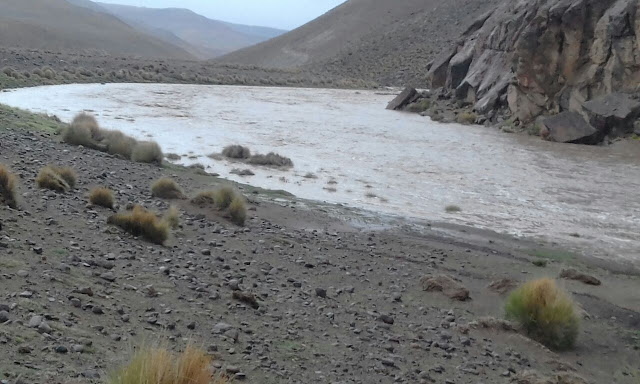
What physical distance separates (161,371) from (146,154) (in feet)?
50.3

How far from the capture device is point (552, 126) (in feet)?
111

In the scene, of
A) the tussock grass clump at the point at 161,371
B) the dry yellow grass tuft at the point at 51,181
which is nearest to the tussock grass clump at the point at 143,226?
the dry yellow grass tuft at the point at 51,181

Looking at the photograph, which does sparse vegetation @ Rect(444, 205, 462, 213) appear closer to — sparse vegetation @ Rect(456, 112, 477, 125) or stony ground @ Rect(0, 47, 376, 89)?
sparse vegetation @ Rect(456, 112, 477, 125)

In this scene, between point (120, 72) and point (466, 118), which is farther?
point (120, 72)

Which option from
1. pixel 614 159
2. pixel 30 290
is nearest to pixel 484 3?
pixel 614 159

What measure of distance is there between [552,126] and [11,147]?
25.4 meters

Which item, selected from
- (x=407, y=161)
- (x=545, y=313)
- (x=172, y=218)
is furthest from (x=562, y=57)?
(x=545, y=313)

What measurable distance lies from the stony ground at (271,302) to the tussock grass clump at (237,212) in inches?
6.7

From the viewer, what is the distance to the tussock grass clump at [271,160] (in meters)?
23.4

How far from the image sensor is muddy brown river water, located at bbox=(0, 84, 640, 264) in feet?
57.9

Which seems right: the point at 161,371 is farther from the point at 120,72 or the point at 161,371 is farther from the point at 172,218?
the point at 120,72

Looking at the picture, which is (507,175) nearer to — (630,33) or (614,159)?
(614,159)

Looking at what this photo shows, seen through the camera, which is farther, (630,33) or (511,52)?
(511,52)

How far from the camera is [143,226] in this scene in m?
10.1
